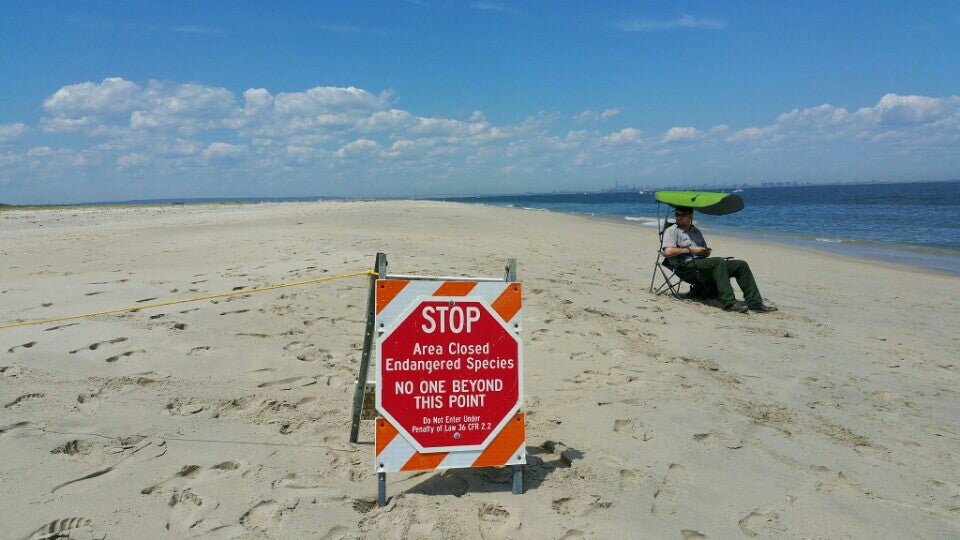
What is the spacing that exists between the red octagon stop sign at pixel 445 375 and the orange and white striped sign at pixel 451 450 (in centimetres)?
3

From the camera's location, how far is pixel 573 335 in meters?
6.37

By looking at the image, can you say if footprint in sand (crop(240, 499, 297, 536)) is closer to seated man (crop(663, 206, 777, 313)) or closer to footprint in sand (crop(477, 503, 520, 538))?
footprint in sand (crop(477, 503, 520, 538))

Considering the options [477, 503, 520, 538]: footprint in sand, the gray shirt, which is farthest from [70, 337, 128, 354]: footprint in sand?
the gray shirt

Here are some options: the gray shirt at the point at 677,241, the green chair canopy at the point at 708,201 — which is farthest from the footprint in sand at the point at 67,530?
the green chair canopy at the point at 708,201

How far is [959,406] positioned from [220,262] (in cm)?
997

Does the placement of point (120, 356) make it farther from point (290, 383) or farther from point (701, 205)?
point (701, 205)

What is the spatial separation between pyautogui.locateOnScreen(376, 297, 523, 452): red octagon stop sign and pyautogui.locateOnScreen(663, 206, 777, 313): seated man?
5797 mm

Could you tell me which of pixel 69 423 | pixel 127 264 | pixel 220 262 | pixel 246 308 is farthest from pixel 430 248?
pixel 69 423

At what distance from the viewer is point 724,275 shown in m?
8.52

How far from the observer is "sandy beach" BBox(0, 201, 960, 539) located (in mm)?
3117

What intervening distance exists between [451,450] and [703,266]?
20.9 ft

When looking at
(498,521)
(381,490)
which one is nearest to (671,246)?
(498,521)

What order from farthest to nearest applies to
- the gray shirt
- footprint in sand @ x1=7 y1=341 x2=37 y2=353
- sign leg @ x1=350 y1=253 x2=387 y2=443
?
the gray shirt → footprint in sand @ x1=7 y1=341 x2=37 y2=353 → sign leg @ x1=350 y1=253 x2=387 y2=443

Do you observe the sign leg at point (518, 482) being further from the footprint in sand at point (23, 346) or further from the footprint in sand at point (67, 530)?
the footprint in sand at point (23, 346)
